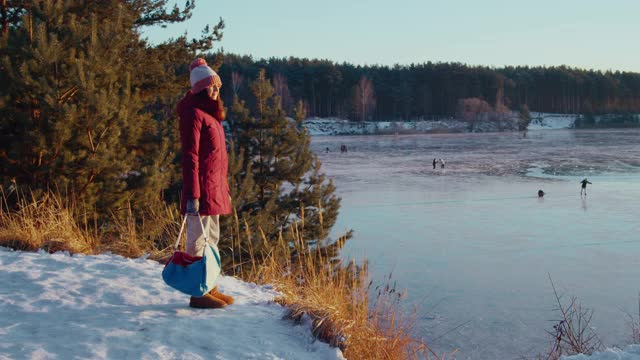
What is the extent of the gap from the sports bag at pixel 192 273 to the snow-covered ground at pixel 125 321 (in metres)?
0.22

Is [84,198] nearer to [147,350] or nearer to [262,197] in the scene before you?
[147,350]

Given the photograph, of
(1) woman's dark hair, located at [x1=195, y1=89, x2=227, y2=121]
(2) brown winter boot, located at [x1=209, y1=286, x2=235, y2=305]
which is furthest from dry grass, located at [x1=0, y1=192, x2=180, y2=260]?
(1) woman's dark hair, located at [x1=195, y1=89, x2=227, y2=121]

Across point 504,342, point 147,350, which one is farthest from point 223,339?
point 504,342

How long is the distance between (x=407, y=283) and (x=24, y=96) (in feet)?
25.0

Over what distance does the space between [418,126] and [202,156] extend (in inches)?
3962

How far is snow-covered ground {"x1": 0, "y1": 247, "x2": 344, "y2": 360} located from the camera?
3818 millimetres

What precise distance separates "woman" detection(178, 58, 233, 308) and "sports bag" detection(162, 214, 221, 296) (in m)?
0.15

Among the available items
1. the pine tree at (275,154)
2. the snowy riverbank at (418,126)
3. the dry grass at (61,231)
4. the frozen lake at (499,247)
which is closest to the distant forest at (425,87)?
the snowy riverbank at (418,126)

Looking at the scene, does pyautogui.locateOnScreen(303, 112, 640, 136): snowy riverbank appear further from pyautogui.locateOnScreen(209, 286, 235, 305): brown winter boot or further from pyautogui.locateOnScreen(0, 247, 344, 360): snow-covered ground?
pyautogui.locateOnScreen(209, 286, 235, 305): brown winter boot

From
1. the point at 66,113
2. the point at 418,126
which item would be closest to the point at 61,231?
the point at 66,113

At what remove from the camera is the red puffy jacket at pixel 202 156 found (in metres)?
4.49

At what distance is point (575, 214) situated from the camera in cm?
1930

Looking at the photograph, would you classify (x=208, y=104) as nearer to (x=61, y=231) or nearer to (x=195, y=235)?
(x=195, y=235)

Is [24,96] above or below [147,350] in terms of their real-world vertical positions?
above
